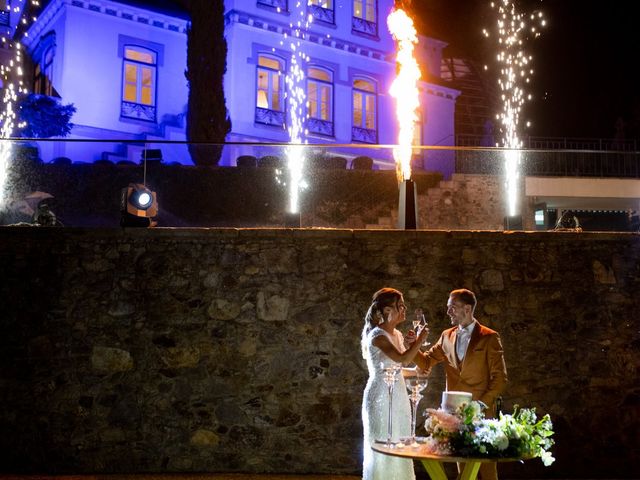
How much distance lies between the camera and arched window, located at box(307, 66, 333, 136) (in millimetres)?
21969

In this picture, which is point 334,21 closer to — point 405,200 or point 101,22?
point 101,22

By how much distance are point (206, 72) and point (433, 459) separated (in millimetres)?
16921

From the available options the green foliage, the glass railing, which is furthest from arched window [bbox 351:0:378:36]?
the glass railing

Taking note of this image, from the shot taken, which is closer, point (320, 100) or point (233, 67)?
point (233, 67)

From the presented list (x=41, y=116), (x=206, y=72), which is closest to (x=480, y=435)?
(x=41, y=116)

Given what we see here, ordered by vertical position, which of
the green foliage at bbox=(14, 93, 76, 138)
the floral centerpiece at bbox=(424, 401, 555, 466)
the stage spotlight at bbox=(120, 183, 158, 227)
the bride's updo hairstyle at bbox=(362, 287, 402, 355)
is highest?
the green foliage at bbox=(14, 93, 76, 138)

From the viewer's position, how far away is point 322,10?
72.9ft

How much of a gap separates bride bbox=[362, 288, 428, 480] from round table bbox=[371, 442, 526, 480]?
2.62 ft

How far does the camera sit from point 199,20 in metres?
20.0

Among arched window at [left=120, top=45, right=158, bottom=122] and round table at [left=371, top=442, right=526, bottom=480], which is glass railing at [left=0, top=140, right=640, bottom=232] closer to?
round table at [left=371, top=442, right=526, bottom=480]

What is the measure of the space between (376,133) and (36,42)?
10779 millimetres

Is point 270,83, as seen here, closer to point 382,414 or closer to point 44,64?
point 44,64

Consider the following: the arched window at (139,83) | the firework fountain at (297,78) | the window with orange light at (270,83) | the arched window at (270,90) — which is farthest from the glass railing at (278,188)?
the window with orange light at (270,83)

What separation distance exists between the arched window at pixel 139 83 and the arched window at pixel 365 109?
6.32 meters
